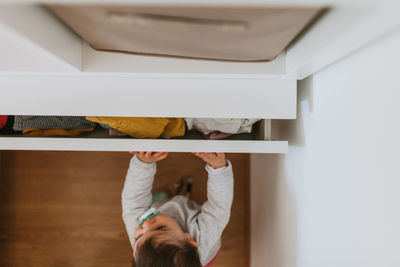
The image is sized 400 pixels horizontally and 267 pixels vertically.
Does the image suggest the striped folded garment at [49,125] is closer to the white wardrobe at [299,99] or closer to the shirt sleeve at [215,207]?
the white wardrobe at [299,99]

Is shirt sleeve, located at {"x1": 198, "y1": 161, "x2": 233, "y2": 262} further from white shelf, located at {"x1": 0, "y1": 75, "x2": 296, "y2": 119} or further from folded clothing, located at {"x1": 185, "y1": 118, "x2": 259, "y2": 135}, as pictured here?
white shelf, located at {"x1": 0, "y1": 75, "x2": 296, "y2": 119}

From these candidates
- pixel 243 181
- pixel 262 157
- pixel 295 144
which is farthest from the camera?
pixel 243 181

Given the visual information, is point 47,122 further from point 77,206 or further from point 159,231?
point 77,206

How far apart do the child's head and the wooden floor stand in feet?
1.41

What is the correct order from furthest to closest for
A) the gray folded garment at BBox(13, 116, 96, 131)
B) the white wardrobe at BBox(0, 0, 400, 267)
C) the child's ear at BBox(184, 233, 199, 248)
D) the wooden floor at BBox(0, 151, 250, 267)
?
the wooden floor at BBox(0, 151, 250, 267), the child's ear at BBox(184, 233, 199, 248), the gray folded garment at BBox(13, 116, 96, 131), the white wardrobe at BBox(0, 0, 400, 267)

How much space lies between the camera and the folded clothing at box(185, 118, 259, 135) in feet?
2.35

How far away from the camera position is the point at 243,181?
1225mm

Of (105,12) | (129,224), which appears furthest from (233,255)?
(105,12)

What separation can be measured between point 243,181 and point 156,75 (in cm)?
83

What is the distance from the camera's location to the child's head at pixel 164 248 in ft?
2.45

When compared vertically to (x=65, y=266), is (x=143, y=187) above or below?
above

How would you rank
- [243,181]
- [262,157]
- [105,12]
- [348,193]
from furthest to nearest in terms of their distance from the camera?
[243,181] → [262,157] → [348,193] → [105,12]

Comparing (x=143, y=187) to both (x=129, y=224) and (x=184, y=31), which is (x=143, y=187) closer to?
(x=129, y=224)

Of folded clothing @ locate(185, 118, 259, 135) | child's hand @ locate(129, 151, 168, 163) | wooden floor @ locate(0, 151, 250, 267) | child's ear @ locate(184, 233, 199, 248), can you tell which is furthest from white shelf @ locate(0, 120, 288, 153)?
wooden floor @ locate(0, 151, 250, 267)
